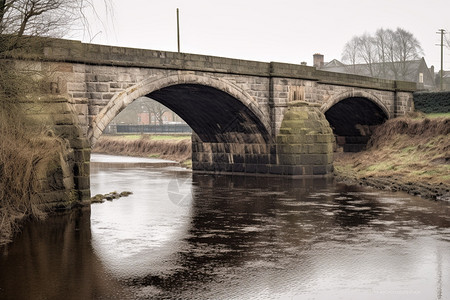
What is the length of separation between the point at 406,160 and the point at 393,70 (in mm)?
42958

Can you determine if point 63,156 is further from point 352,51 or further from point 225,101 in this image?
→ point 352,51

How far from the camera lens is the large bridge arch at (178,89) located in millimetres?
19609

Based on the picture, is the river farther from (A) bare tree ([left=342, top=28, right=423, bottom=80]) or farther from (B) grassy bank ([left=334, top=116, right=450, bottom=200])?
(A) bare tree ([left=342, top=28, right=423, bottom=80])

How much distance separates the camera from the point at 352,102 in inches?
1395

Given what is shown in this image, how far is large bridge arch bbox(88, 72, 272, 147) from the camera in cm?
1961

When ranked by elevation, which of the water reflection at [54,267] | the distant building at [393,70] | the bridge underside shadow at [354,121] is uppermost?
the distant building at [393,70]

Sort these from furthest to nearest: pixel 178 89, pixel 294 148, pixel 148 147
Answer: pixel 148 147 < pixel 294 148 < pixel 178 89

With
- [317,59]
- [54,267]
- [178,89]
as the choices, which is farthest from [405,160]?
[317,59]

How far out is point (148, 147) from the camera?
49.3 meters

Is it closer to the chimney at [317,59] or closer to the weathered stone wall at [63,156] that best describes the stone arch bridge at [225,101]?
the weathered stone wall at [63,156]

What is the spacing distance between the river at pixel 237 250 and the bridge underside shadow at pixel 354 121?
16598mm

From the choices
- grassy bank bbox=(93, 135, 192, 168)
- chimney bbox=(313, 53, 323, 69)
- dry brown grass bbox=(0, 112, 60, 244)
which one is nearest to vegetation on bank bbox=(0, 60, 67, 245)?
dry brown grass bbox=(0, 112, 60, 244)

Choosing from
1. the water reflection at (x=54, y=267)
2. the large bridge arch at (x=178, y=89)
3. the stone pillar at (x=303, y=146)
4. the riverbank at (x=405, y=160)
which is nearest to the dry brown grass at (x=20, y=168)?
the water reflection at (x=54, y=267)

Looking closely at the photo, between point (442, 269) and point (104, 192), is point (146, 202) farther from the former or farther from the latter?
point (442, 269)
